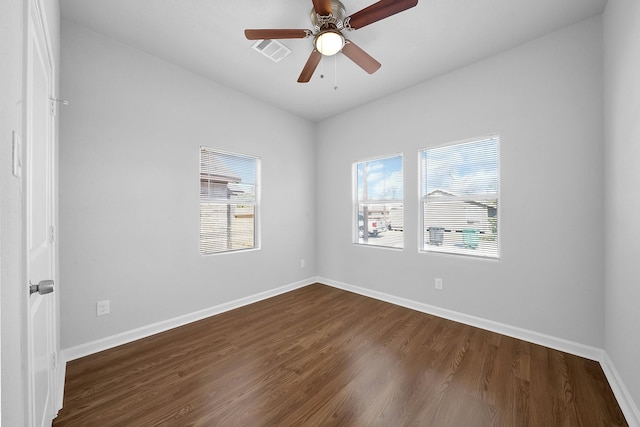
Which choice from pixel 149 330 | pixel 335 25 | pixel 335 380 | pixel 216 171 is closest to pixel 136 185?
pixel 216 171

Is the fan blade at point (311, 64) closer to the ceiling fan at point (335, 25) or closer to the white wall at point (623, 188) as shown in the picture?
the ceiling fan at point (335, 25)

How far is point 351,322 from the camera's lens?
2865 millimetres

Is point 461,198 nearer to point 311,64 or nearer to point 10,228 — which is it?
point 311,64

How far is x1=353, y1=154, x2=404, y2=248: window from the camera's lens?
3541mm

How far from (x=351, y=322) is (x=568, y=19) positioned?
3524 millimetres

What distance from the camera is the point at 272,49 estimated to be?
2473 mm

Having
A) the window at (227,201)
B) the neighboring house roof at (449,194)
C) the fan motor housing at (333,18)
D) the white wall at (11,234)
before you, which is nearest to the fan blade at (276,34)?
the fan motor housing at (333,18)

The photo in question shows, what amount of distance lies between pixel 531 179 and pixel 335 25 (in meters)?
2.31

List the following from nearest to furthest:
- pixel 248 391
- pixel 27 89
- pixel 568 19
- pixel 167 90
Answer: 1. pixel 27 89
2. pixel 248 391
3. pixel 568 19
4. pixel 167 90

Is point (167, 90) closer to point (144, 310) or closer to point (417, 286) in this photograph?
point (144, 310)

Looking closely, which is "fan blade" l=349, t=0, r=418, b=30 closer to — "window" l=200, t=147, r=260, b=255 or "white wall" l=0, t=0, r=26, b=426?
"white wall" l=0, t=0, r=26, b=426

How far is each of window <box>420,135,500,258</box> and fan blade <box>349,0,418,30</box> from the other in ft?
5.85

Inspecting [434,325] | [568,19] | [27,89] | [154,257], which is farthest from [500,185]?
[154,257]

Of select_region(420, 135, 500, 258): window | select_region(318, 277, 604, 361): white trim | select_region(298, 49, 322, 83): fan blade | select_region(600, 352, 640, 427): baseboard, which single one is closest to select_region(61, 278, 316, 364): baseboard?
select_region(318, 277, 604, 361): white trim
